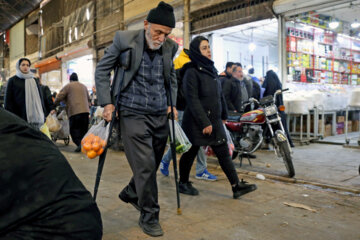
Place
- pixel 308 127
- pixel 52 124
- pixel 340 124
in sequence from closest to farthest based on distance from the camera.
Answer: pixel 52 124 → pixel 308 127 → pixel 340 124

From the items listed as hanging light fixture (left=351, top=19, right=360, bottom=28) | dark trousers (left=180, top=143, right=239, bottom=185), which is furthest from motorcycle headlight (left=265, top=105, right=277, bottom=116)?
hanging light fixture (left=351, top=19, right=360, bottom=28)

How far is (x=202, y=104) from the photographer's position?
14.7 feet

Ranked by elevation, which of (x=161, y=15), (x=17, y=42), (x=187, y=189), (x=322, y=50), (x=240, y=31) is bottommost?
(x=187, y=189)

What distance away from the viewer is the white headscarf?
6.13 m

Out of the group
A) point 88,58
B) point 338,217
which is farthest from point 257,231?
point 88,58

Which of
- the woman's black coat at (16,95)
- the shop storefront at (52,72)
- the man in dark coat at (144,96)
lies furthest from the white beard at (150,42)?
the shop storefront at (52,72)

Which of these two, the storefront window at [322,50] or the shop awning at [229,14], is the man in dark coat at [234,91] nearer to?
the shop awning at [229,14]

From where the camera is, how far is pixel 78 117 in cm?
884

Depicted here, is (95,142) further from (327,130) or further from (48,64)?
(48,64)

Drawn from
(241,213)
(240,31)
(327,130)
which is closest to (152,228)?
(241,213)

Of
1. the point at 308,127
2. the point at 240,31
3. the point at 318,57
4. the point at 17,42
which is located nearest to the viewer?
the point at 308,127

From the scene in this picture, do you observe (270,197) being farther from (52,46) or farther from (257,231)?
(52,46)

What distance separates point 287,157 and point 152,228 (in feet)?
9.40

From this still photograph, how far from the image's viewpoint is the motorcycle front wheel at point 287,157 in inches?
211
